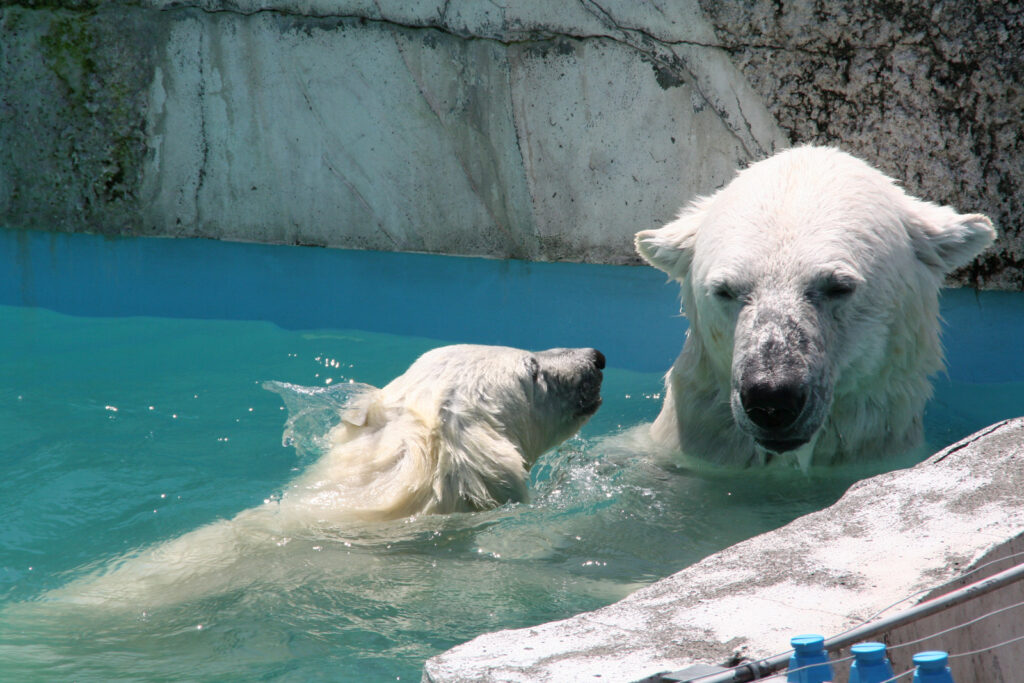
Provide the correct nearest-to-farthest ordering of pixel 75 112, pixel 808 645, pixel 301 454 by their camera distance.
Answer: pixel 808 645 → pixel 301 454 → pixel 75 112

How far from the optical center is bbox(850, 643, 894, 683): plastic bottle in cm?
124

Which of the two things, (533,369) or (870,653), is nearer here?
(870,653)

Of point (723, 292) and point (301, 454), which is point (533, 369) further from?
point (301, 454)

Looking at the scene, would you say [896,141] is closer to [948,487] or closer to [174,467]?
[948,487]

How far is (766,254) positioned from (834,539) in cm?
136

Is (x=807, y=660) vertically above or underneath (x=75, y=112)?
underneath

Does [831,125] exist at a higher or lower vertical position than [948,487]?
higher

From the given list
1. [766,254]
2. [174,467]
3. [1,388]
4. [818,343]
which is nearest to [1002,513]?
[818,343]

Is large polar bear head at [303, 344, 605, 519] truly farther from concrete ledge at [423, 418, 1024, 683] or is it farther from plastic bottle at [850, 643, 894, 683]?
plastic bottle at [850, 643, 894, 683]

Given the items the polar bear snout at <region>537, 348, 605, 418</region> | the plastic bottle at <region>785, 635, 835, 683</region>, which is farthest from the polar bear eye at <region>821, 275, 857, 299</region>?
the plastic bottle at <region>785, 635, 835, 683</region>

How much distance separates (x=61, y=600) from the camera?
2.83 m

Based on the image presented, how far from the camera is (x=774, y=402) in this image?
9.28ft

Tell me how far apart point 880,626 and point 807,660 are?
10 centimetres

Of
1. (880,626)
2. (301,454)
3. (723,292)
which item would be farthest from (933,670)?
(301,454)
